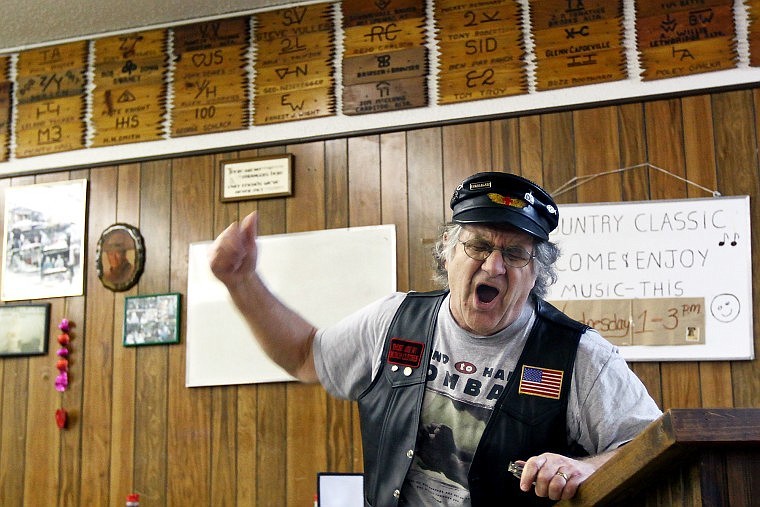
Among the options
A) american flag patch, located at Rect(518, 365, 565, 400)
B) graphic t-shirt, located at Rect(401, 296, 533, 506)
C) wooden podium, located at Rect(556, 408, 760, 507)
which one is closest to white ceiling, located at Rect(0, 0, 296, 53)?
graphic t-shirt, located at Rect(401, 296, 533, 506)

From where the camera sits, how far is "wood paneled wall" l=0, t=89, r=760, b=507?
9.91ft

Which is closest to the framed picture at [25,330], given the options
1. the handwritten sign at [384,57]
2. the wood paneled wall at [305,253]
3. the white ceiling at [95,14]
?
the wood paneled wall at [305,253]

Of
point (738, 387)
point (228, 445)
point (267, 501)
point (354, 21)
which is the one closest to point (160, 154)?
point (354, 21)

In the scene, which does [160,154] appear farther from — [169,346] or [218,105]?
[169,346]

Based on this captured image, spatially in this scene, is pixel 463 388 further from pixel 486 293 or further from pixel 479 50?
pixel 479 50

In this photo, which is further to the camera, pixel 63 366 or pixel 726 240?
pixel 63 366

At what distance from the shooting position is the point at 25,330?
151 inches

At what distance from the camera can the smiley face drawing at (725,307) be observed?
289 cm

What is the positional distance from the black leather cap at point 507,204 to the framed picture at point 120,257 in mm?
2226

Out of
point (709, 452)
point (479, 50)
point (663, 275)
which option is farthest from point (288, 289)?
point (709, 452)

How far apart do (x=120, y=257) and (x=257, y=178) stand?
71cm

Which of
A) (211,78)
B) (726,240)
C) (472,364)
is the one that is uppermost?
(211,78)

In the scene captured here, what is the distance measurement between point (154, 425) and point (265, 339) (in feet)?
6.42

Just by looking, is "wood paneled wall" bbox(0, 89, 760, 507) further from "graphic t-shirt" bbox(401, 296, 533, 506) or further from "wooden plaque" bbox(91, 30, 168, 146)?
"graphic t-shirt" bbox(401, 296, 533, 506)
